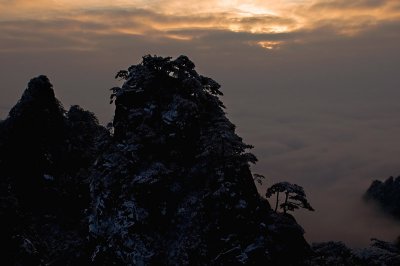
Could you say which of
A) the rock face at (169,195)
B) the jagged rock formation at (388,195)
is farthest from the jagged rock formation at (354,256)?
the jagged rock formation at (388,195)

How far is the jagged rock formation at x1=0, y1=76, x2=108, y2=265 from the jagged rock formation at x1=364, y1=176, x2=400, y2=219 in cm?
11522

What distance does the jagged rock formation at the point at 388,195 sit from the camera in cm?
13988

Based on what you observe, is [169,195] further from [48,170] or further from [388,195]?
[388,195]

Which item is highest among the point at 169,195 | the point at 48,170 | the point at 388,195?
the point at 388,195

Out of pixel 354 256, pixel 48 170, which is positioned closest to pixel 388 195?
pixel 354 256

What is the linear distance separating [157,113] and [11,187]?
73.9ft

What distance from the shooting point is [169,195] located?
1615 inches

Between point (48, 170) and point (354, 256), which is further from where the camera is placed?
point (48, 170)

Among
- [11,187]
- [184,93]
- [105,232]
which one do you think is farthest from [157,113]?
[11,187]

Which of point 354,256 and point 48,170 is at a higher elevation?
point 48,170

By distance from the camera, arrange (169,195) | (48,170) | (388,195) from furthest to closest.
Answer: (388,195) → (48,170) → (169,195)

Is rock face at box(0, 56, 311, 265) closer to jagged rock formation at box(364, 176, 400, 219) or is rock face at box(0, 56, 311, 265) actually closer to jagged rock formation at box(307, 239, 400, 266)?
jagged rock formation at box(307, 239, 400, 266)

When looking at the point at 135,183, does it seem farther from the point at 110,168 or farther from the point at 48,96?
the point at 48,96

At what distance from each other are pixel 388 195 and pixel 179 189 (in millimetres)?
128209
